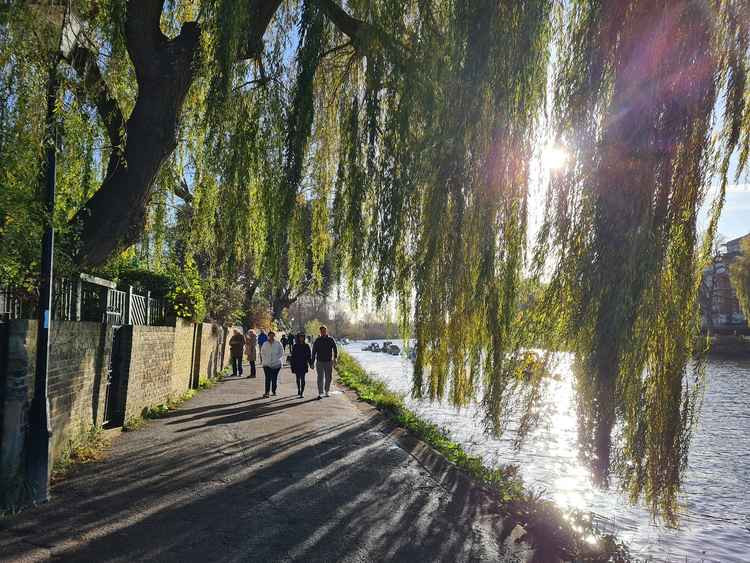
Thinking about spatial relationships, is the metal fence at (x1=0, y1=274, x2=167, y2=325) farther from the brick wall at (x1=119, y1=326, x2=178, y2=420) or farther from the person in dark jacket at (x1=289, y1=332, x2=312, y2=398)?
the person in dark jacket at (x1=289, y1=332, x2=312, y2=398)

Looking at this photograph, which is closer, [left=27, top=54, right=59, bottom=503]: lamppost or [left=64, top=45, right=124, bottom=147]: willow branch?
[left=27, top=54, right=59, bottom=503]: lamppost

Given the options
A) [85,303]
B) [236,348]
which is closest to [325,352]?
[85,303]

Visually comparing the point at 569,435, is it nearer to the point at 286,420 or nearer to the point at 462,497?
the point at 286,420

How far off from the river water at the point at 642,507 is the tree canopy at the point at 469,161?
0.59 metres

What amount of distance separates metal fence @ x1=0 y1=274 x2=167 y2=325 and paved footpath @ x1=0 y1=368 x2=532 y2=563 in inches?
70.9

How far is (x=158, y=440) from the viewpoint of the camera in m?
8.50

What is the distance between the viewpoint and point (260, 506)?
5547 millimetres

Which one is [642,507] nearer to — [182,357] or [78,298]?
[78,298]

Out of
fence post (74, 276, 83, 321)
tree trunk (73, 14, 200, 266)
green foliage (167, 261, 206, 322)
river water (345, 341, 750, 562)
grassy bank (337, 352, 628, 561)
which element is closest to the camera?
grassy bank (337, 352, 628, 561)

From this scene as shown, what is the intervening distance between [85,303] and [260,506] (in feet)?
14.5

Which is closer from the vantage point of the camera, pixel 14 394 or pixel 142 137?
pixel 14 394

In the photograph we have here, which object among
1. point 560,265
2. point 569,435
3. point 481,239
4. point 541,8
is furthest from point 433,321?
point 569,435

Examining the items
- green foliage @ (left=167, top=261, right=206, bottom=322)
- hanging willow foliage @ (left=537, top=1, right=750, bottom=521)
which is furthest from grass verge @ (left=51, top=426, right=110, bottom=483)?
green foliage @ (left=167, top=261, right=206, bottom=322)

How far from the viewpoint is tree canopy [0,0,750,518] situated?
5066mm
